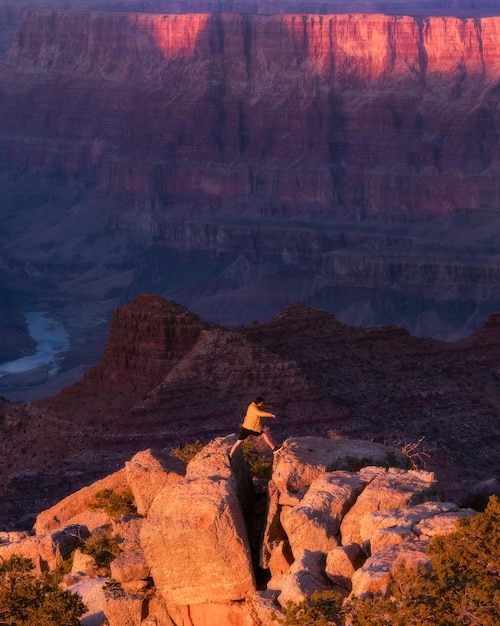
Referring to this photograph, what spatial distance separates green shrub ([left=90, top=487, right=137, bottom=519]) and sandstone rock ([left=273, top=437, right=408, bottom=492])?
3.73 m

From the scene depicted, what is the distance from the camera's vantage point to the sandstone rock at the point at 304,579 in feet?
80.4

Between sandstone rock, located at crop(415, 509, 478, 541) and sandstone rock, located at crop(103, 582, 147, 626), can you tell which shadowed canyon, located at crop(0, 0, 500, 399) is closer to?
sandstone rock, located at crop(103, 582, 147, 626)

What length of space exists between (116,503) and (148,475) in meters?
1.97

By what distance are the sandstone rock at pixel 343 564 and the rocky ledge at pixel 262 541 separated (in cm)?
1

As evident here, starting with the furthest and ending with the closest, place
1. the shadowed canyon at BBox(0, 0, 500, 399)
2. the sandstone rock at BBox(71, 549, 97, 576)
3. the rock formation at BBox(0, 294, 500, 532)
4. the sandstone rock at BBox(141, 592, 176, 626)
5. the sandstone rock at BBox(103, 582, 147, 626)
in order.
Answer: the shadowed canyon at BBox(0, 0, 500, 399), the rock formation at BBox(0, 294, 500, 532), the sandstone rock at BBox(71, 549, 97, 576), the sandstone rock at BBox(103, 582, 147, 626), the sandstone rock at BBox(141, 592, 176, 626)

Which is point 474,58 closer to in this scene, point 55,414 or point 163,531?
point 55,414

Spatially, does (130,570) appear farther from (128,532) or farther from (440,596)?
(440,596)

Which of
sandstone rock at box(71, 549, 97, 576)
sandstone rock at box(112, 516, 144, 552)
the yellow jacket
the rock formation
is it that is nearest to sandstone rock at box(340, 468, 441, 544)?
the yellow jacket

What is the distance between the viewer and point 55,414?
5806cm

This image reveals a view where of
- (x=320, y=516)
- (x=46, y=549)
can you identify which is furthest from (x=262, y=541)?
(x=46, y=549)

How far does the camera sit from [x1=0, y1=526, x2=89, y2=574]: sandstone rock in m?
31.9

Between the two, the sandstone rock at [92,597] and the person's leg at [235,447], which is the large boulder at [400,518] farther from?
the sandstone rock at [92,597]

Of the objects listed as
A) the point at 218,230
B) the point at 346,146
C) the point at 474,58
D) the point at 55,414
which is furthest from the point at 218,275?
the point at 55,414

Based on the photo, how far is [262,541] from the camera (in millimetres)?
27312
